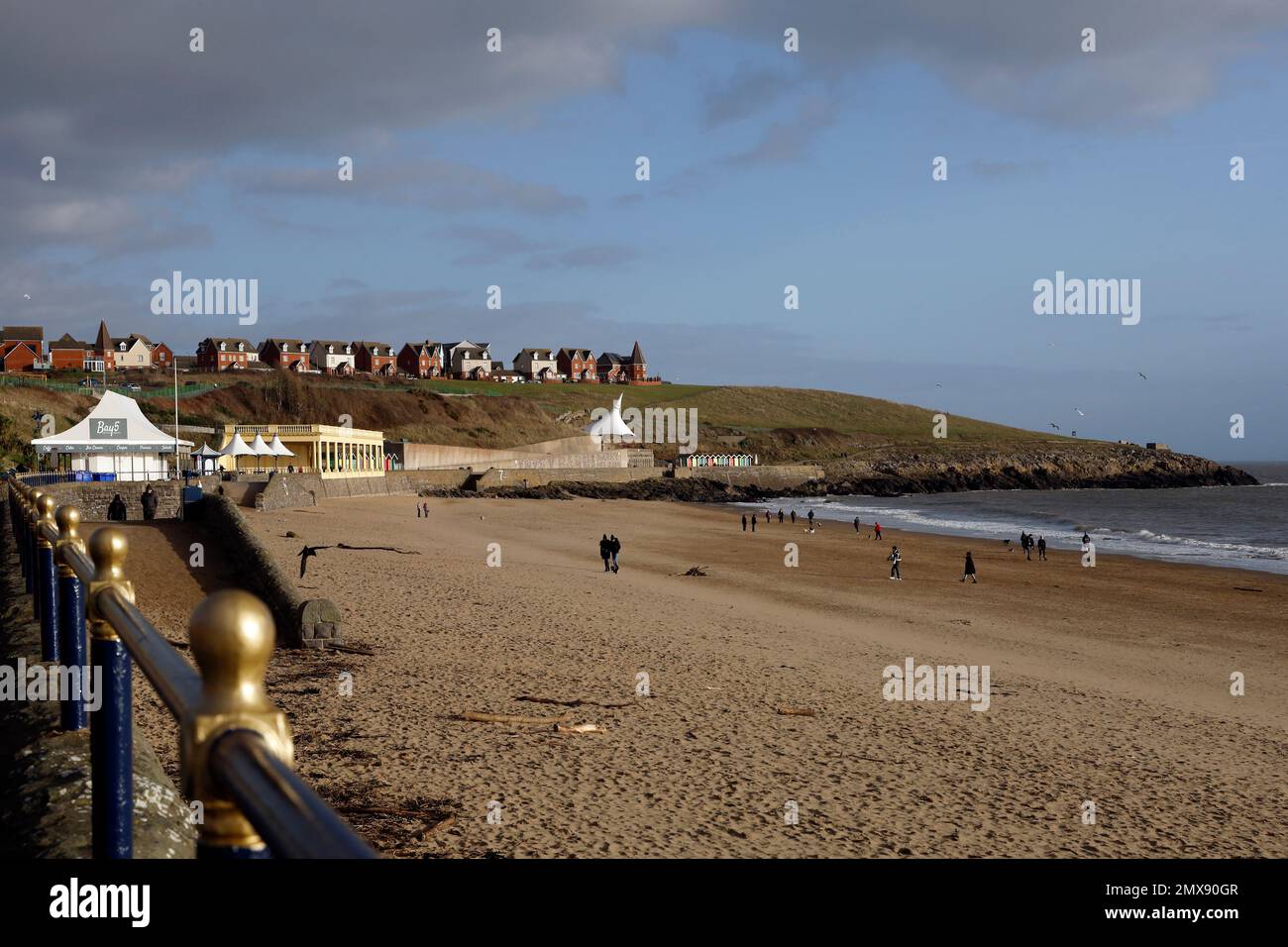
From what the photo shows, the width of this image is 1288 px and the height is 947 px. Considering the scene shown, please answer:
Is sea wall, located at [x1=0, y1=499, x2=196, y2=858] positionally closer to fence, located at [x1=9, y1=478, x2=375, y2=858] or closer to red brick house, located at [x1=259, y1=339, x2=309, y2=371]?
fence, located at [x1=9, y1=478, x2=375, y2=858]

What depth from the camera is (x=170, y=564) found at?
21.2m

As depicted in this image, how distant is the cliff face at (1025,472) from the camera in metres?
112

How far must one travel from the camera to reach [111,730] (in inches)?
115

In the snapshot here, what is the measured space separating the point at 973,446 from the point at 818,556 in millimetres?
108919

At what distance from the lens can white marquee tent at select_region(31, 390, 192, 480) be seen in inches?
1612

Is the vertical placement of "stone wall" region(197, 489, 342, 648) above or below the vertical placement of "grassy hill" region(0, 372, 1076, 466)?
below

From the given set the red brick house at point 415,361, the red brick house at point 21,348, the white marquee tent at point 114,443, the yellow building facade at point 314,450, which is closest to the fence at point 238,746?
the white marquee tent at point 114,443

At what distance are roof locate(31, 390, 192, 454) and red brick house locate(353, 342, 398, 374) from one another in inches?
3961

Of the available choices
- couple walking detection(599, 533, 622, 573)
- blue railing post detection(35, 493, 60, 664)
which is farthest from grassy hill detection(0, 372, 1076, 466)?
blue railing post detection(35, 493, 60, 664)

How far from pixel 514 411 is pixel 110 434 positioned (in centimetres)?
7543

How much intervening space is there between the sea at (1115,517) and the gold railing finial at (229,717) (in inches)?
1732

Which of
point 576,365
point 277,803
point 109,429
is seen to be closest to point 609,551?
point 109,429
